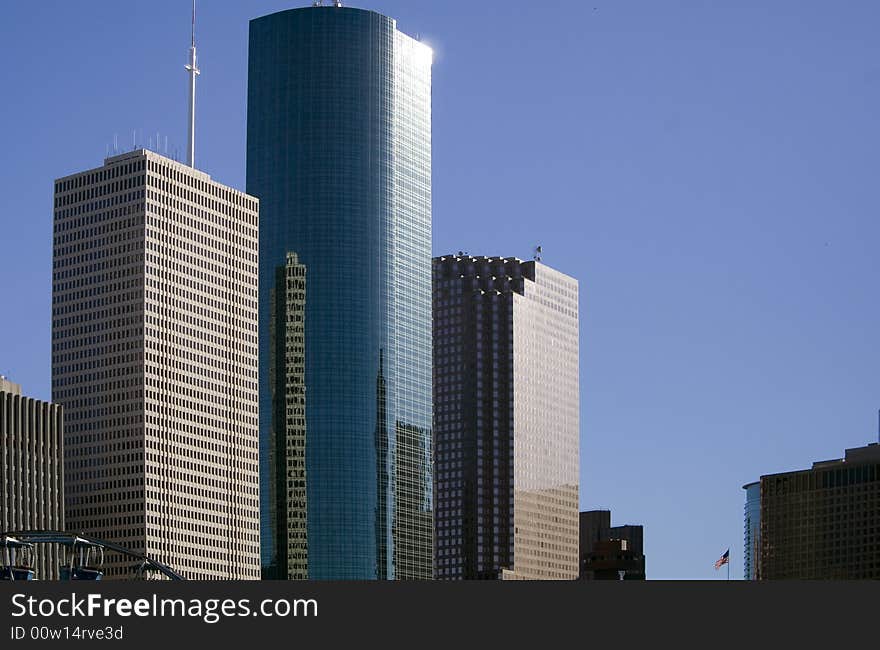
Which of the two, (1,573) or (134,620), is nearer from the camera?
(134,620)

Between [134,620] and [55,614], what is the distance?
2.30 metres

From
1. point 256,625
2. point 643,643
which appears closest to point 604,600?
point 643,643

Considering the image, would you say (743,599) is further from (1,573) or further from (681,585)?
(1,573)

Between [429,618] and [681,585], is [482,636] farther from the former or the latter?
[681,585]

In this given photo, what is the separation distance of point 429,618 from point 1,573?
302 ft

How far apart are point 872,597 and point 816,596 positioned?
1733 millimetres

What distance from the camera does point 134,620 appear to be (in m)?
55.0

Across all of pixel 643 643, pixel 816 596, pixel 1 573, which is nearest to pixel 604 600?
pixel 643 643

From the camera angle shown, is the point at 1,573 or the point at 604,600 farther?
the point at 1,573

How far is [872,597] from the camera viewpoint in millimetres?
57375

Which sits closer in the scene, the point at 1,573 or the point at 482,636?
the point at 482,636

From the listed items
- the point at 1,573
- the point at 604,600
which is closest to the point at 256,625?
the point at 604,600

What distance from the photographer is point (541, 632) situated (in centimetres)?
5675

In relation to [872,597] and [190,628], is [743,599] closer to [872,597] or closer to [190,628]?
[872,597]
